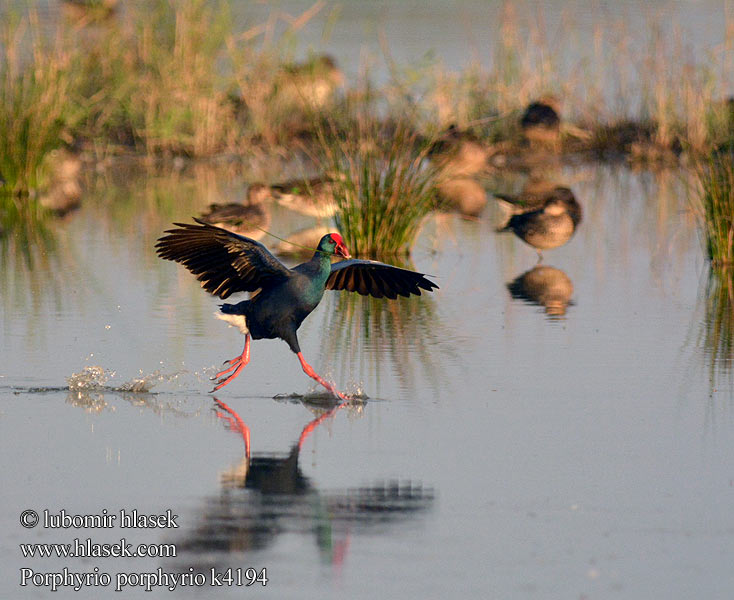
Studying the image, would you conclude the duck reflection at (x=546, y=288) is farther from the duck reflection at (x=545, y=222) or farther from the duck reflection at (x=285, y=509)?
the duck reflection at (x=285, y=509)

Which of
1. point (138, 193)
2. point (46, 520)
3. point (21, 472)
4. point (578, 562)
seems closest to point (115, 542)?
point (46, 520)

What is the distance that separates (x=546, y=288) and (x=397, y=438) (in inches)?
221

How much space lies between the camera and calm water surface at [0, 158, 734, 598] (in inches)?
228

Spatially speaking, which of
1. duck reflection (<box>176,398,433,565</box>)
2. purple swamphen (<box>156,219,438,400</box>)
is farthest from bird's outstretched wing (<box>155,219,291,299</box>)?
duck reflection (<box>176,398,433,565</box>)

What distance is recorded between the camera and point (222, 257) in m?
8.92

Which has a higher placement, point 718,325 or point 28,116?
point 28,116

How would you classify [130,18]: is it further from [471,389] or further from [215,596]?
[215,596]

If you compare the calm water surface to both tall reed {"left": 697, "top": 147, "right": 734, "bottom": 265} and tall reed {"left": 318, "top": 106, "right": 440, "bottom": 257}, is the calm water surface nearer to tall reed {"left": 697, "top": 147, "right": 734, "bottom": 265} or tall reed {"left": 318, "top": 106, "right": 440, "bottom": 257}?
tall reed {"left": 697, "top": 147, "right": 734, "bottom": 265}

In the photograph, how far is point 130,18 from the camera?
2452 centimetres

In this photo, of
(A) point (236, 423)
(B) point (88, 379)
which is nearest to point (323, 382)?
(A) point (236, 423)

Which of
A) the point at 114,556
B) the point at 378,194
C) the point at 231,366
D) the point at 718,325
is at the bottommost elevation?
the point at 114,556

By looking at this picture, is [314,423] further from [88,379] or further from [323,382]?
[88,379]

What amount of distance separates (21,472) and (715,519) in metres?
3.23

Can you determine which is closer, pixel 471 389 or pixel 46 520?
pixel 46 520
